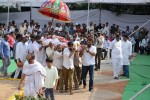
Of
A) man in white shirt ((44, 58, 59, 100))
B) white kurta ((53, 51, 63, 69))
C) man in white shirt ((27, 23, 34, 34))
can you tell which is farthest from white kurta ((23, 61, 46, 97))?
man in white shirt ((27, 23, 34, 34))

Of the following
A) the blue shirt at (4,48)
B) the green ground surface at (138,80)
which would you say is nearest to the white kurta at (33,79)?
the green ground surface at (138,80)

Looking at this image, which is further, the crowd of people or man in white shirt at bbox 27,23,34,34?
man in white shirt at bbox 27,23,34,34

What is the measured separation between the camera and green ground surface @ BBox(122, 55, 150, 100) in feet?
38.3

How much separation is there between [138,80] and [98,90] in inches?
111

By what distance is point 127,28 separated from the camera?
25.3m

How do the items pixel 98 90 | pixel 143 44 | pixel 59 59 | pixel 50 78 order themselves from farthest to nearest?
pixel 143 44 < pixel 98 90 < pixel 59 59 < pixel 50 78

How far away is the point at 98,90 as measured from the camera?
1228 centimetres

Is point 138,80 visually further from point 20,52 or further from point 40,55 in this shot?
point 20,52

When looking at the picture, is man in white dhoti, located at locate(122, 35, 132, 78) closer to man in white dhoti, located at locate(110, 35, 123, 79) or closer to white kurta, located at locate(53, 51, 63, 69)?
man in white dhoti, located at locate(110, 35, 123, 79)

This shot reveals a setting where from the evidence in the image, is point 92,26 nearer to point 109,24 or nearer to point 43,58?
point 109,24

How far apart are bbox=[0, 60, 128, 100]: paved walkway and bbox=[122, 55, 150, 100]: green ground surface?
252 mm

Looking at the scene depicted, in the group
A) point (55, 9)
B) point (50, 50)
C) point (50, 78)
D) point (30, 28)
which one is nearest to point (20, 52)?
point (50, 50)

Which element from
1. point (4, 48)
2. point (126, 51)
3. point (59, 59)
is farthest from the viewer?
point (126, 51)

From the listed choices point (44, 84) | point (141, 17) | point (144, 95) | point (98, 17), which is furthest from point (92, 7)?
point (44, 84)
